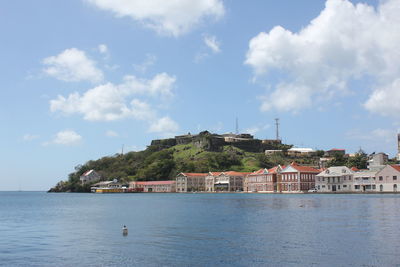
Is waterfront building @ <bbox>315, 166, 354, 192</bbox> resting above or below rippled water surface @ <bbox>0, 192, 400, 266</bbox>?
above

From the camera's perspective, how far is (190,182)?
190625mm

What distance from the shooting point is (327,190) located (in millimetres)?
136875

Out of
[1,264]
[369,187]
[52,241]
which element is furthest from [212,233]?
[369,187]

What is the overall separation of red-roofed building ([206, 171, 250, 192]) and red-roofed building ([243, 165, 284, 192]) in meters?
Result: 6.77

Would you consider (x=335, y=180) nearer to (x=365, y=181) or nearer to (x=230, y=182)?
(x=365, y=181)

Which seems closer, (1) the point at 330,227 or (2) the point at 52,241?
(2) the point at 52,241

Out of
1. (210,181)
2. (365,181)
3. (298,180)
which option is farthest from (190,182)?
(365,181)

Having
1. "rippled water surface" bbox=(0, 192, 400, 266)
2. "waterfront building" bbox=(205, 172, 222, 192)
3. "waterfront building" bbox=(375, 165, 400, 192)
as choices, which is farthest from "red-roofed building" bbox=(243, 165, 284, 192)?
"rippled water surface" bbox=(0, 192, 400, 266)

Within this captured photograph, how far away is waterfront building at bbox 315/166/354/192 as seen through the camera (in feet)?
434

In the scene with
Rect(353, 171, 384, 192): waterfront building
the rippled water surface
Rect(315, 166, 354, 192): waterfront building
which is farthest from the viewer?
Rect(315, 166, 354, 192): waterfront building

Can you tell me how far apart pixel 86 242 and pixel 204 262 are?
1280 cm

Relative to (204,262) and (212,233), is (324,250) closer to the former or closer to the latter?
(204,262)

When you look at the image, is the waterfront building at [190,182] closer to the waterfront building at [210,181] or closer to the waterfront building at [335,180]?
the waterfront building at [210,181]

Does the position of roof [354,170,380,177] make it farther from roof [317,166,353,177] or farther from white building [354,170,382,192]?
roof [317,166,353,177]
